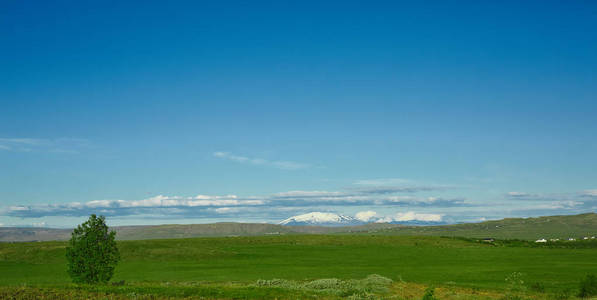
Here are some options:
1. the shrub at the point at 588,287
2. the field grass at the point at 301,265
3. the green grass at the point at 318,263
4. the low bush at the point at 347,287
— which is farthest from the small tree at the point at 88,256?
the shrub at the point at 588,287

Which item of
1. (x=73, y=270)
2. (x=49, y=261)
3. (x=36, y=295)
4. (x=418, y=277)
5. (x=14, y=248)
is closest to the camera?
(x=36, y=295)

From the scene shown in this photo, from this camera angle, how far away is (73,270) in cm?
3684

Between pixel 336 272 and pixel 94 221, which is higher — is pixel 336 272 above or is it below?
below

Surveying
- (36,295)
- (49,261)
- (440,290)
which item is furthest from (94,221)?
(49,261)

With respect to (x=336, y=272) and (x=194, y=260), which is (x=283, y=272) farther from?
(x=194, y=260)

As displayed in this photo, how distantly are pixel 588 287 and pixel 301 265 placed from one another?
42547mm

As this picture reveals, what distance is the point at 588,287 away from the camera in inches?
1476

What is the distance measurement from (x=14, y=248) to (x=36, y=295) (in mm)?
78068

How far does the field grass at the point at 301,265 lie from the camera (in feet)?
151

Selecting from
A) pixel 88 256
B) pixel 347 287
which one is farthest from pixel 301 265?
pixel 88 256

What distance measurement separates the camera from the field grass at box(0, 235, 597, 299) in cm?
4588

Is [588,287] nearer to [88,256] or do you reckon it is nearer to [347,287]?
[347,287]

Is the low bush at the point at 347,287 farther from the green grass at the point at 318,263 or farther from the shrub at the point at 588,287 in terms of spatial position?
the shrub at the point at 588,287

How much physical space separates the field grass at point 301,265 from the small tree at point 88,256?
2276 millimetres
